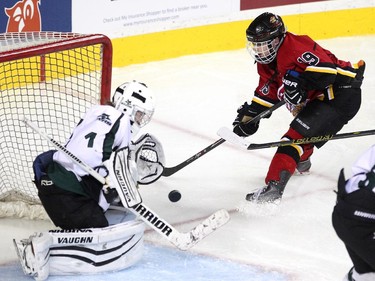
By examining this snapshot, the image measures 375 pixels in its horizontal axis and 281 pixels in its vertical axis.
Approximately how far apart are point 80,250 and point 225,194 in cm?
105

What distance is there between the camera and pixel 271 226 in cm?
382

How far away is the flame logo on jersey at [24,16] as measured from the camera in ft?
17.0

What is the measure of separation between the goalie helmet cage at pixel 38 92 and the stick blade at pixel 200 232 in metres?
0.71

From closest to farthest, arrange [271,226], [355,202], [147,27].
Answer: [355,202] → [271,226] → [147,27]

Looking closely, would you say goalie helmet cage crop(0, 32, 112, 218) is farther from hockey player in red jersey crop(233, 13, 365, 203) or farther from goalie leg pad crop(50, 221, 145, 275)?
hockey player in red jersey crop(233, 13, 365, 203)

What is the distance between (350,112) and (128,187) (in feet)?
4.37

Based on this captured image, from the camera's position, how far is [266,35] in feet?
12.9

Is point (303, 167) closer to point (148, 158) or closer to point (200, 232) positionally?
point (148, 158)

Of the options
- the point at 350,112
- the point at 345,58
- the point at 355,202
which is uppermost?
the point at 355,202

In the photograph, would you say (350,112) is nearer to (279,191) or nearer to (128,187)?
(279,191)

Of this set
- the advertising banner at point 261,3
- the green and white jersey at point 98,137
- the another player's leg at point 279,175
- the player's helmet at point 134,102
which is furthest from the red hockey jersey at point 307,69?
the advertising banner at point 261,3

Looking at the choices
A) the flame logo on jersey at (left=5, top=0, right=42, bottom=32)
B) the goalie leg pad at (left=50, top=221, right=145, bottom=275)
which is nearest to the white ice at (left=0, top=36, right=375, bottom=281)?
the goalie leg pad at (left=50, top=221, right=145, bottom=275)

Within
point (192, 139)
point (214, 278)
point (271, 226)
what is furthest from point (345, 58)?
point (214, 278)

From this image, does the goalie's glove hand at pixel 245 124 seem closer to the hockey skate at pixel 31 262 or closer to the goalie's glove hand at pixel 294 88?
the goalie's glove hand at pixel 294 88
